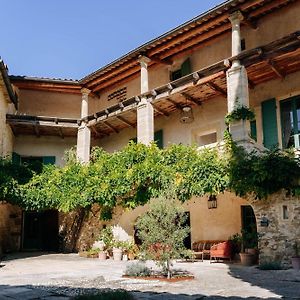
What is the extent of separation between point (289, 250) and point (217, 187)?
297cm

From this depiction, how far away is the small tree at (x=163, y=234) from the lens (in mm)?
10336

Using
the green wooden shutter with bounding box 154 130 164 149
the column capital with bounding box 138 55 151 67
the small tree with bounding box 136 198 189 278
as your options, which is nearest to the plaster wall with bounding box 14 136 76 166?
the green wooden shutter with bounding box 154 130 164 149

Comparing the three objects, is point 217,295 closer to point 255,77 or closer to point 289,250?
point 289,250

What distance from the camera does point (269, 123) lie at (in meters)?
15.3

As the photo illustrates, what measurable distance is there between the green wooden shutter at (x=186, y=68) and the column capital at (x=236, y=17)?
3337 millimetres

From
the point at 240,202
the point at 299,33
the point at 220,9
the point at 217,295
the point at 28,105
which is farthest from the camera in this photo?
the point at 28,105

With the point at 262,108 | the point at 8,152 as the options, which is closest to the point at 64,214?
the point at 8,152

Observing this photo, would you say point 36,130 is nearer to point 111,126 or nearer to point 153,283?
point 111,126

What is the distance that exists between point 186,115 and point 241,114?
429 centimetres

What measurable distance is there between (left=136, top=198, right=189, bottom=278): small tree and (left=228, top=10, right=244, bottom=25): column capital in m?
7.71

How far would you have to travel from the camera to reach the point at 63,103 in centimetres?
2273

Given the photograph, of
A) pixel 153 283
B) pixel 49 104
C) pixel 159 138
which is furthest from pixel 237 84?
pixel 49 104

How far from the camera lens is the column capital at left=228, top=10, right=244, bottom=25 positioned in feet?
48.3

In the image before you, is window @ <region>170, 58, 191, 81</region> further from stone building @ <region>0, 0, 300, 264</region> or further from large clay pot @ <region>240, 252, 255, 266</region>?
large clay pot @ <region>240, 252, 255, 266</region>
